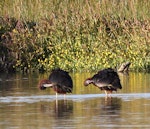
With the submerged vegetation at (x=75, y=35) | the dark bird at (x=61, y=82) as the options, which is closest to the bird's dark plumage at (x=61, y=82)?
the dark bird at (x=61, y=82)

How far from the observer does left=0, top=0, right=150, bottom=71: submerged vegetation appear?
81.4ft

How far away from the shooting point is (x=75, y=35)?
2612 centimetres

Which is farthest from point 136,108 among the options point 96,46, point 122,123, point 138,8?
point 138,8

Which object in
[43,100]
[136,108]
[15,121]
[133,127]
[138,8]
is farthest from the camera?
[138,8]

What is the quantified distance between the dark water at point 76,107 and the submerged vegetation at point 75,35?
4.52 meters

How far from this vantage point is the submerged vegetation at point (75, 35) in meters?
24.8

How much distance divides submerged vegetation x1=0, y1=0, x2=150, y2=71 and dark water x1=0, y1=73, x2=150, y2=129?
4.52m

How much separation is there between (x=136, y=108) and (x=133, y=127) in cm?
258

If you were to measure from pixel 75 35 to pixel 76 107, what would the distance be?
1183 centimetres

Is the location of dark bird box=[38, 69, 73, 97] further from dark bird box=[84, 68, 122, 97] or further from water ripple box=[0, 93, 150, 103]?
dark bird box=[84, 68, 122, 97]

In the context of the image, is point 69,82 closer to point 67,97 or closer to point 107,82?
point 67,97

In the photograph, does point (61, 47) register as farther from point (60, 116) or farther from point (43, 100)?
point (60, 116)

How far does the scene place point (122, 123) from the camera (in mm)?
11875

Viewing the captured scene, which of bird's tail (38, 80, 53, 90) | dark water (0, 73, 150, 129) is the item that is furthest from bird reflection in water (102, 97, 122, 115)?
bird's tail (38, 80, 53, 90)
